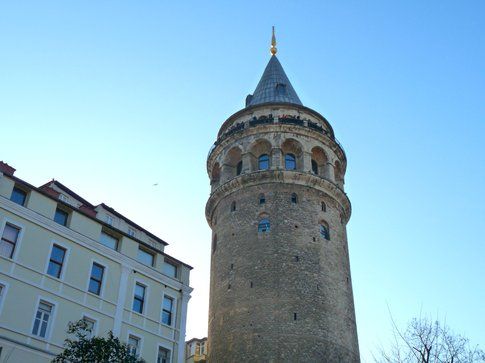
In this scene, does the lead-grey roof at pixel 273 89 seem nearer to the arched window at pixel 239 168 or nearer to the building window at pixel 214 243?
the arched window at pixel 239 168

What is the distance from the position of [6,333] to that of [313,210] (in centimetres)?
2275

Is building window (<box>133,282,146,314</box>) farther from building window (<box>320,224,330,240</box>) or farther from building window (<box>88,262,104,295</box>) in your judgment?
building window (<box>320,224,330,240</box>)

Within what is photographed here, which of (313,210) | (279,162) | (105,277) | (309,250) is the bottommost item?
(105,277)

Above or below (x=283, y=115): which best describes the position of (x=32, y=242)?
below

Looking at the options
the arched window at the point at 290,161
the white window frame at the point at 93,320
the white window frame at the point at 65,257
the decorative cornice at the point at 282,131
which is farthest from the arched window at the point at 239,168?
the white window frame at the point at 93,320

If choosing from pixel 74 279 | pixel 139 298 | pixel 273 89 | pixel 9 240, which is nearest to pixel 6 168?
pixel 9 240

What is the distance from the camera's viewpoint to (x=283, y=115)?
44.0 meters

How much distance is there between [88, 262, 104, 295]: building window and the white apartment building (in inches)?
1.6

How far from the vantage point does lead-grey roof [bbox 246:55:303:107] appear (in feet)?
153

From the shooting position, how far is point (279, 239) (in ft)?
123

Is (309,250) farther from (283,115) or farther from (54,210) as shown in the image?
(54,210)

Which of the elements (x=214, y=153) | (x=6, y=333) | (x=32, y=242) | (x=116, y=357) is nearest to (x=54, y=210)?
(x=32, y=242)

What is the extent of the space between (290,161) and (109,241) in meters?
18.7

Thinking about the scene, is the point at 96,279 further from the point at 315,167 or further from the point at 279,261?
the point at 315,167
